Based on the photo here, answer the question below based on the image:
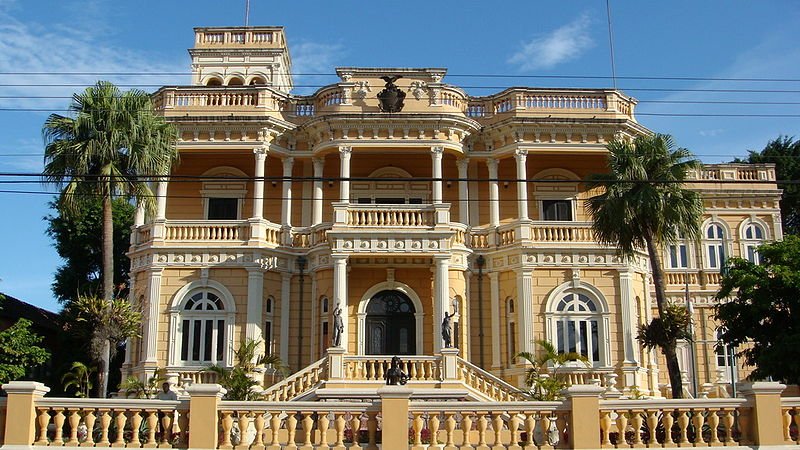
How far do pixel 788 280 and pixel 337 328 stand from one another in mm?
13010

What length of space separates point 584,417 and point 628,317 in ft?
49.4

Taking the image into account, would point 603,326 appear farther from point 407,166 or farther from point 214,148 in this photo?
point 214,148

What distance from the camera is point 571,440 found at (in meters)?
14.8

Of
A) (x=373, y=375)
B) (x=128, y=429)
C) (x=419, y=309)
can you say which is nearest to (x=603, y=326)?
(x=419, y=309)

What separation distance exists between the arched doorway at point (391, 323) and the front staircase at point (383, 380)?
125 inches

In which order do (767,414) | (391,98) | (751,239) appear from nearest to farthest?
(767,414) < (391,98) < (751,239)

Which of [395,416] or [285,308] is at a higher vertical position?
[285,308]

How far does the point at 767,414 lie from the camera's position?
15031 millimetres

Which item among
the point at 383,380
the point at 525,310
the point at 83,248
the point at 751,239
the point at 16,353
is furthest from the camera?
the point at 83,248

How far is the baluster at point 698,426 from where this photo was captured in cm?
1491

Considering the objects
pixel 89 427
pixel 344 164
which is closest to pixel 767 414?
pixel 89 427

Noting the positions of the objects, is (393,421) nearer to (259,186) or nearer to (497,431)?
(497,431)

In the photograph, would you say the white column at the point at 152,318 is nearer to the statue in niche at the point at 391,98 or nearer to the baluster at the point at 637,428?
the statue in niche at the point at 391,98

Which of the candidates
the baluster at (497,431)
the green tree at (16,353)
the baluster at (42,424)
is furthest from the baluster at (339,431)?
the green tree at (16,353)
